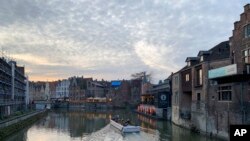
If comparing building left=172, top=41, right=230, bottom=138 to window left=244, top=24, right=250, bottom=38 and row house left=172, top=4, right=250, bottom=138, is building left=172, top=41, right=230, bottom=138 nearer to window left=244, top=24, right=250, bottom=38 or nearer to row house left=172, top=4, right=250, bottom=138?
row house left=172, top=4, right=250, bottom=138

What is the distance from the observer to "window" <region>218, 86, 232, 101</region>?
3629cm

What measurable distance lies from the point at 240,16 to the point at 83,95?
155040 millimetres

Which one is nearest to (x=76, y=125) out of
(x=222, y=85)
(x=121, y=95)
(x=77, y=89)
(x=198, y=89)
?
(x=198, y=89)

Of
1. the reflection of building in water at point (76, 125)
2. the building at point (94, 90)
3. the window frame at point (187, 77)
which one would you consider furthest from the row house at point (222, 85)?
the building at point (94, 90)

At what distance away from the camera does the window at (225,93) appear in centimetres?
3629

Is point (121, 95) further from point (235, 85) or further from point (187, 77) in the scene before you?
point (235, 85)

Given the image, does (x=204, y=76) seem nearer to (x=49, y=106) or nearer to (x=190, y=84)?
(x=190, y=84)

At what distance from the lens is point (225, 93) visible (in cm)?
3744

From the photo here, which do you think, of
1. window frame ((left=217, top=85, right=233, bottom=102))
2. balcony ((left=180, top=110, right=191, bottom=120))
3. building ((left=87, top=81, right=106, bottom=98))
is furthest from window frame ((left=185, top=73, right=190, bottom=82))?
building ((left=87, top=81, right=106, bottom=98))

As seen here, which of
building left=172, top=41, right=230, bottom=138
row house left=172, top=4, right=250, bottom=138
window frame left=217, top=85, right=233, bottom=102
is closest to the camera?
row house left=172, top=4, right=250, bottom=138

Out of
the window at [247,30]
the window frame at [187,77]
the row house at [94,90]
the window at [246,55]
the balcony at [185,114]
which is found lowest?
the balcony at [185,114]

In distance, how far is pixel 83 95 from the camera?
186375mm

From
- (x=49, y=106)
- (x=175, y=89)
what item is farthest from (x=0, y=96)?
(x=49, y=106)

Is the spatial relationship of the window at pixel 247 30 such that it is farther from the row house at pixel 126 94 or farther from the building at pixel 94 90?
the building at pixel 94 90
